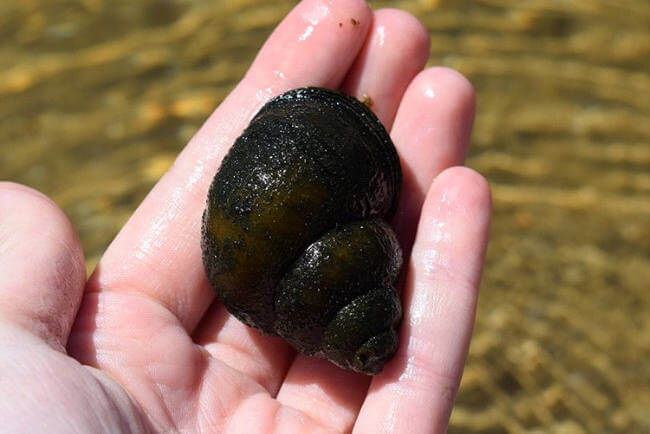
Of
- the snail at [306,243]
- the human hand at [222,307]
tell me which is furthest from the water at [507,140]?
the snail at [306,243]

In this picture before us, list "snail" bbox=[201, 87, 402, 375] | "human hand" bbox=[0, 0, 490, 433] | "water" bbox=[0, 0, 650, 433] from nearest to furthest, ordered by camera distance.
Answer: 1. "human hand" bbox=[0, 0, 490, 433]
2. "snail" bbox=[201, 87, 402, 375]
3. "water" bbox=[0, 0, 650, 433]

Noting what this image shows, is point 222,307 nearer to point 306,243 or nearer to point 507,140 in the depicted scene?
point 306,243

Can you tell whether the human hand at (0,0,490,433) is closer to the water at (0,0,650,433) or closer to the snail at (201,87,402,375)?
the snail at (201,87,402,375)

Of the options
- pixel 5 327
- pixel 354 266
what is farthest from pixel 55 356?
pixel 354 266

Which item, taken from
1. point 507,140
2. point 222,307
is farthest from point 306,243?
point 507,140

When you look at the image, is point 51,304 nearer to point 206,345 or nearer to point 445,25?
point 206,345

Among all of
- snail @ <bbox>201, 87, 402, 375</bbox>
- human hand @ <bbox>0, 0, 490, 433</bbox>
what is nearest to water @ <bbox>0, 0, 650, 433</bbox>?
human hand @ <bbox>0, 0, 490, 433</bbox>

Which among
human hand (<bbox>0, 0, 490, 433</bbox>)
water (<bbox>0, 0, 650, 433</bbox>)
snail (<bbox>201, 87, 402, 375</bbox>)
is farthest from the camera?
water (<bbox>0, 0, 650, 433</bbox>)
